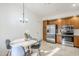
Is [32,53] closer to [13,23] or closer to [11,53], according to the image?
[11,53]

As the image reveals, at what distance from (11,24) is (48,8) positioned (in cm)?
67

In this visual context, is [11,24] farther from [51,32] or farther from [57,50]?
[57,50]

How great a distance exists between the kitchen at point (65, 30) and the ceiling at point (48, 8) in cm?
13

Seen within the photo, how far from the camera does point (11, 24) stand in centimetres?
168

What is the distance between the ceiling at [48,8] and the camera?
1693mm

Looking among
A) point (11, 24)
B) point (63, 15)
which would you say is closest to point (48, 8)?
point (63, 15)

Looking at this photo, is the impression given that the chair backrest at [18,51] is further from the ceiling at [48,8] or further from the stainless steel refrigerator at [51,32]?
the ceiling at [48,8]

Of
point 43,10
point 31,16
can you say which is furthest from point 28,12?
point 43,10

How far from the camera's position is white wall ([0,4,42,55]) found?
1665mm

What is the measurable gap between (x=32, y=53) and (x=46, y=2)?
892 millimetres

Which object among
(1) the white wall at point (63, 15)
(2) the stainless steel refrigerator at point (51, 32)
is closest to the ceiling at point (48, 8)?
(1) the white wall at point (63, 15)

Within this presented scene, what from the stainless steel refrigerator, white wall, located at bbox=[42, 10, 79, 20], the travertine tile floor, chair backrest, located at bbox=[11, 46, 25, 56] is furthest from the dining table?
white wall, located at bbox=[42, 10, 79, 20]

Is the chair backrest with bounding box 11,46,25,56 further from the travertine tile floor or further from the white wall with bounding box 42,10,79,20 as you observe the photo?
the white wall with bounding box 42,10,79,20

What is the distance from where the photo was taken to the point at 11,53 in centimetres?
168
